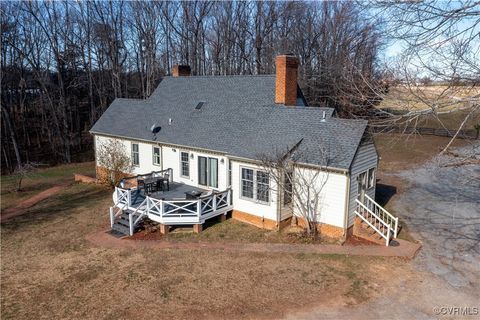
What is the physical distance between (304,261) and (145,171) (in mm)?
12003

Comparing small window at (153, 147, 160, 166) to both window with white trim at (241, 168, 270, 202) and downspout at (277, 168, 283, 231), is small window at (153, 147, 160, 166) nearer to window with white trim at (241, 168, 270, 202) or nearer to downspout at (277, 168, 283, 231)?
window with white trim at (241, 168, 270, 202)

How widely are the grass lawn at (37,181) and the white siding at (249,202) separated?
1354cm

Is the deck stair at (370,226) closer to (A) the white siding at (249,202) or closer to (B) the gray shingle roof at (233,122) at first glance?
(B) the gray shingle roof at (233,122)

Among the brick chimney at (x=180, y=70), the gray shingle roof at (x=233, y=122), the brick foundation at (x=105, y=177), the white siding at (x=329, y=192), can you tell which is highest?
the brick chimney at (x=180, y=70)

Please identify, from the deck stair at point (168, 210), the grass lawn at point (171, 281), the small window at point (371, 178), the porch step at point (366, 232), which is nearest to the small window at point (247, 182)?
the deck stair at point (168, 210)

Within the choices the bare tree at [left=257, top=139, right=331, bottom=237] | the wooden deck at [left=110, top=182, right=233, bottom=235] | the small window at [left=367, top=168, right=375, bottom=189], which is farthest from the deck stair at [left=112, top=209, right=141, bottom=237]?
the small window at [left=367, top=168, right=375, bottom=189]

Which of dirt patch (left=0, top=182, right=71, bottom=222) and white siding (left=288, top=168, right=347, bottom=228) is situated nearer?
white siding (left=288, top=168, right=347, bottom=228)

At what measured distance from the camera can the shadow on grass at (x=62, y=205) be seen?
56.3 ft

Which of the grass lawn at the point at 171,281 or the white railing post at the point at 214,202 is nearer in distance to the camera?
the grass lawn at the point at 171,281

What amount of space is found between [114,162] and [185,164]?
5.51 metres

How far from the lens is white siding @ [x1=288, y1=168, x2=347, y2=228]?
13.6 meters

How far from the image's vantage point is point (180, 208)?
14.6 metres

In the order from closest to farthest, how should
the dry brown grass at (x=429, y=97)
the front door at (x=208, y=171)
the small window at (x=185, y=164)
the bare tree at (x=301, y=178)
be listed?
the dry brown grass at (x=429, y=97), the bare tree at (x=301, y=178), the front door at (x=208, y=171), the small window at (x=185, y=164)

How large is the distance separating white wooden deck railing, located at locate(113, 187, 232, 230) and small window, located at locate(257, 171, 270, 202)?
1.51 metres
